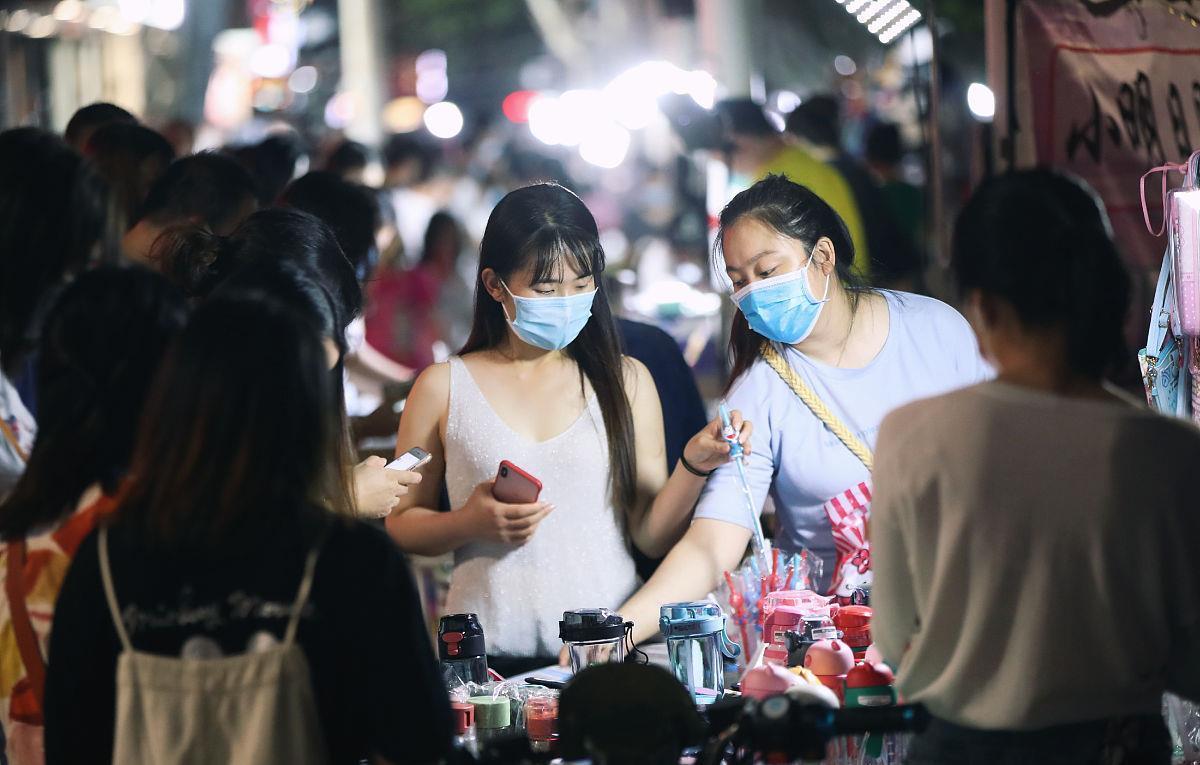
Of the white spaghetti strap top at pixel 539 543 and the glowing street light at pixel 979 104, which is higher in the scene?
the glowing street light at pixel 979 104

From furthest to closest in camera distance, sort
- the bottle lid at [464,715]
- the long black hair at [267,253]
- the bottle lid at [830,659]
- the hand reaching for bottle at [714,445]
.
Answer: the hand reaching for bottle at [714,445], the long black hair at [267,253], the bottle lid at [464,715], the bottle lid at [830,659]

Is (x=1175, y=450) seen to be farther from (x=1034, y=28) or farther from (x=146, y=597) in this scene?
(x=1034, y=28)

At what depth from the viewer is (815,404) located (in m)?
3.39

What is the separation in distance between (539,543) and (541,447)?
0.79 ft

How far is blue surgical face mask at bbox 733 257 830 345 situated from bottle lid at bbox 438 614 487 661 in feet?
3.36

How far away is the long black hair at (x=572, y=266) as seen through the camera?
3.40m

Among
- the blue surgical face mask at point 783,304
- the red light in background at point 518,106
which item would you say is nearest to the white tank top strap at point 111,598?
the blue surgical face mask at point 783,304

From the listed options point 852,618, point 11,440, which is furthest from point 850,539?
point 11,440

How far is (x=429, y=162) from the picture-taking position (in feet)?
37.9

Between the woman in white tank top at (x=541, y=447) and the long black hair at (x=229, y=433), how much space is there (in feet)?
4.40

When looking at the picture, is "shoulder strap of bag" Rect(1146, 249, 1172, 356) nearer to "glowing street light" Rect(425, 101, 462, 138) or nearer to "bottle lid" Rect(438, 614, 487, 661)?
"bottle lid" Rect(438, 614, 487, 661)

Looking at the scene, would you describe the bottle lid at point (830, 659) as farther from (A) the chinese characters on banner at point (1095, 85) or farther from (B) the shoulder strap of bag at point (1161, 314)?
(A) the chinese characters on banner at point (1095, 85)

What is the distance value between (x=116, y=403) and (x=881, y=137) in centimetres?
813

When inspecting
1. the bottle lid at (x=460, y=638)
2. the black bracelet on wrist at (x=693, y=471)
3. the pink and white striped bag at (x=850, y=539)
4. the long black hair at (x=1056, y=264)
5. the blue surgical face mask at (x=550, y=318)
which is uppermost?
the blue surgical face mask at (x=550, y=318)
